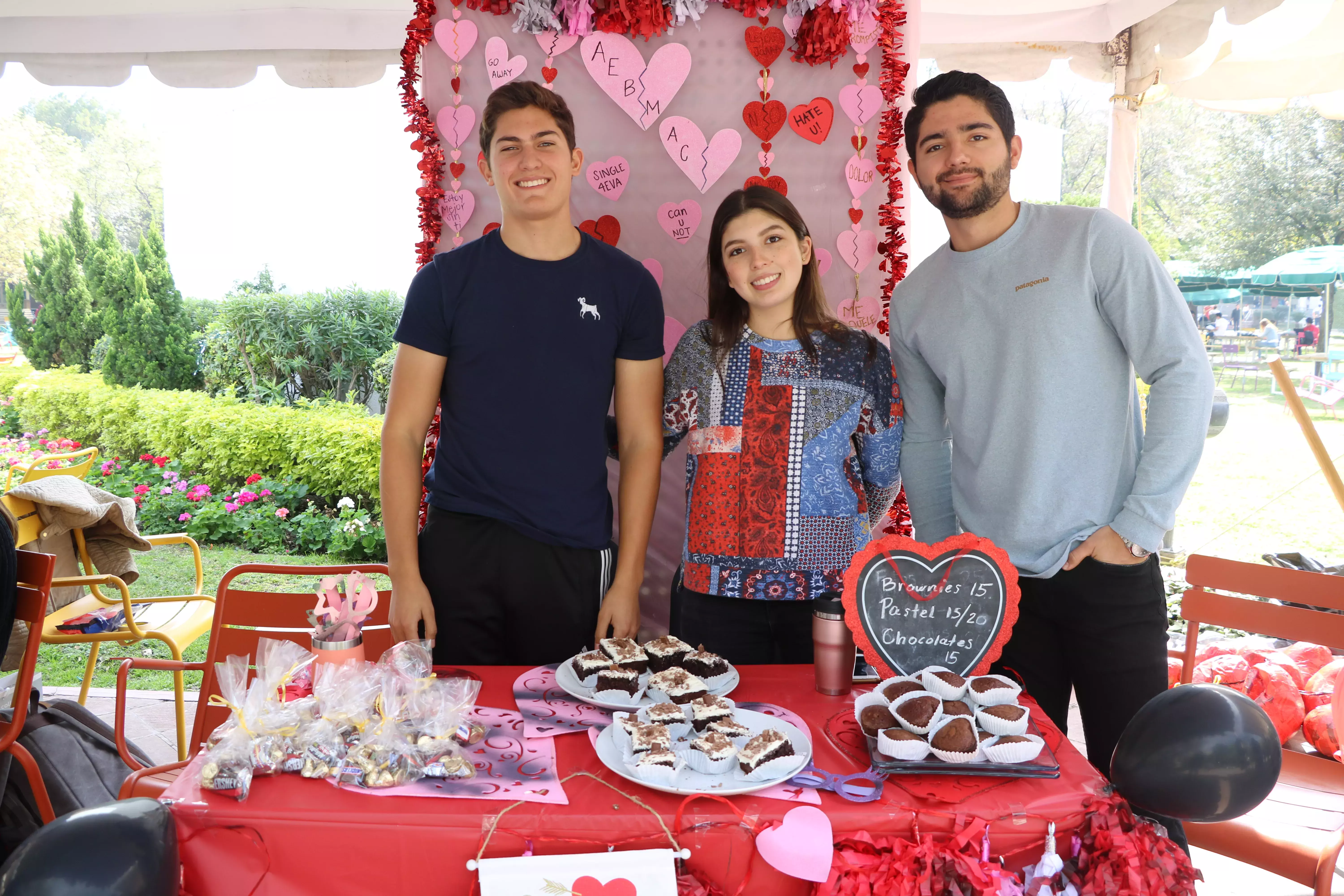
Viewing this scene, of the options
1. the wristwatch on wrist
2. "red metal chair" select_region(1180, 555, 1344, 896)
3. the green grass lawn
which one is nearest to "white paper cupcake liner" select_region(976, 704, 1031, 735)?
the wristwatch on wrist

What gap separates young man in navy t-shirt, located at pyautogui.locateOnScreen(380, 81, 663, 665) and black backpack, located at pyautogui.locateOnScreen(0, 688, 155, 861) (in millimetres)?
902

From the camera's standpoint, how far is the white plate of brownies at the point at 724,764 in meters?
1.19

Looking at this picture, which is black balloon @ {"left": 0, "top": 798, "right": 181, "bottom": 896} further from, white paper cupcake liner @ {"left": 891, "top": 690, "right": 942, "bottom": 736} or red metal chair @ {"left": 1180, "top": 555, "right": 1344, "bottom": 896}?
red metal chair @ {"left": 1180, "top": 555, "right": 1344, "bottom": 896}

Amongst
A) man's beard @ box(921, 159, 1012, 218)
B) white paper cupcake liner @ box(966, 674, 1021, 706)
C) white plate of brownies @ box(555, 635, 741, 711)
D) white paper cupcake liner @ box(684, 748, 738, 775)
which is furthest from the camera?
man's beard @ box(921, 159, 1012, 218)

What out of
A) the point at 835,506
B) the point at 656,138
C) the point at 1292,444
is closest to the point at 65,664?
the point at 656,138

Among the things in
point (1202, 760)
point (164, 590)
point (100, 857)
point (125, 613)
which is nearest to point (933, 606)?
point (1202, 760)

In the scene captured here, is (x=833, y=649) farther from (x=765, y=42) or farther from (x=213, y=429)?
(x=213, y=429)

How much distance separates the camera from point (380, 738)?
4.17ft

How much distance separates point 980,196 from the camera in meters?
1.89

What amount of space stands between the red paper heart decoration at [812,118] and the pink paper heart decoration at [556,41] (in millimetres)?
669

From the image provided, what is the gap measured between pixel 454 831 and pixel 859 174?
2.16m

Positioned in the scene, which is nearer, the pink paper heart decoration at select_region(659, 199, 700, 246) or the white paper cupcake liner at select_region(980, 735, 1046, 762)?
the white paper cupcake liner at select_region(980, 735, 1046, 762)

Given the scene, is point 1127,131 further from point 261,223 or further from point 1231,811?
point 261,223

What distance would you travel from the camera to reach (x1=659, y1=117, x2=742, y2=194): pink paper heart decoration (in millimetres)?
2586
